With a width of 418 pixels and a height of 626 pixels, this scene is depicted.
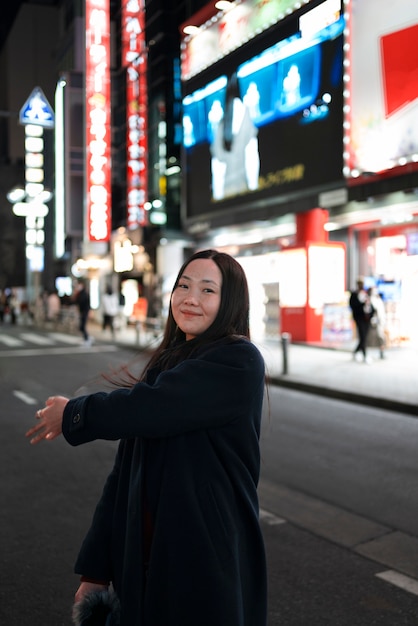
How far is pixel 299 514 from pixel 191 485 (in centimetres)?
349

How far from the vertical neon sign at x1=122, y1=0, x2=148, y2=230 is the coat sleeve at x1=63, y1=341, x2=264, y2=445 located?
31.2 meters

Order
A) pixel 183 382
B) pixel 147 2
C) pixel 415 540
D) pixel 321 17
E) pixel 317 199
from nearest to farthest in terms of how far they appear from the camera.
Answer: pixel 183 382 < pixel 415 540 < pixel 321 17 < pixel 317 199 < pixel 147 2

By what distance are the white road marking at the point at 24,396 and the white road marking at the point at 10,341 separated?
9.35 metres

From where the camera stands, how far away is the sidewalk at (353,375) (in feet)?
32.5

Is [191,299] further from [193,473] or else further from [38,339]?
[38,339]

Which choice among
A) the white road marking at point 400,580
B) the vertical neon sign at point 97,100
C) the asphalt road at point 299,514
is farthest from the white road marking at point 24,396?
the vertical neon sign at point 97,100

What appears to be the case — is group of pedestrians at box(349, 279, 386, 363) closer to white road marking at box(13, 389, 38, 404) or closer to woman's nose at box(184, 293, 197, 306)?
white road marking at box(13, 389, 38, 404)

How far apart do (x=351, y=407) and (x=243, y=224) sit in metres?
14.0

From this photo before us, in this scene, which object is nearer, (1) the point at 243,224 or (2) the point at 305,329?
(2) the point at 305,329

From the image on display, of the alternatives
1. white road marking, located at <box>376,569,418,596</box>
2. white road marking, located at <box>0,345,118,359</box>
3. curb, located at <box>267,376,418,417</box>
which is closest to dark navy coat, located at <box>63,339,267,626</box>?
white road marking, located at <box>376,569,418,596</box>

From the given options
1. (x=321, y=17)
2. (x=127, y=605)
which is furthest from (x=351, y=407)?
(x=321, y=17)

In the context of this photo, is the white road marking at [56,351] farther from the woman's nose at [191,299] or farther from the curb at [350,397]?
the woman's nose at [191,299]

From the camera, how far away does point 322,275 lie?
18.1 meters

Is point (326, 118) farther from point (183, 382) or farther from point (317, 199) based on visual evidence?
point (183, 382)
